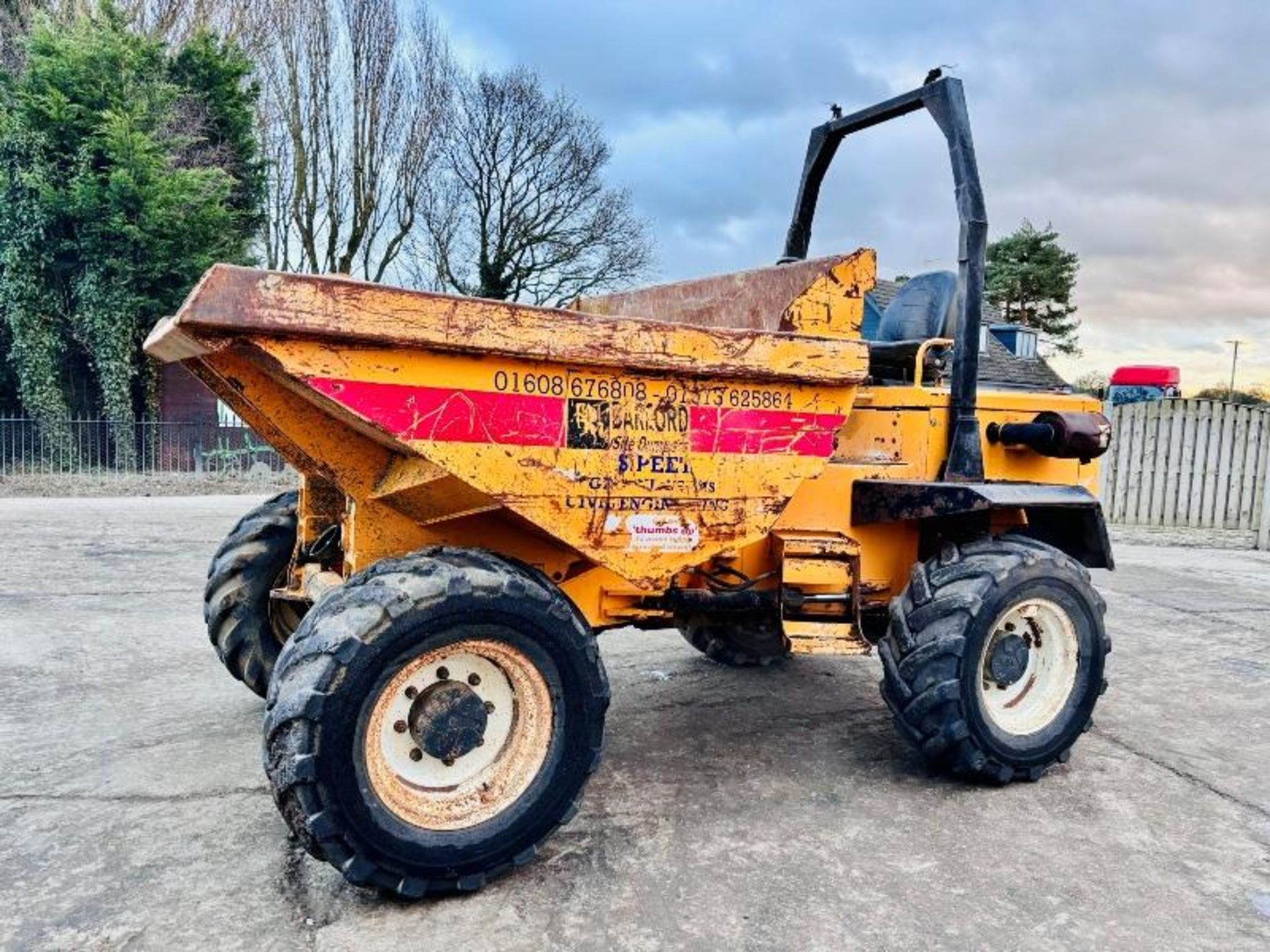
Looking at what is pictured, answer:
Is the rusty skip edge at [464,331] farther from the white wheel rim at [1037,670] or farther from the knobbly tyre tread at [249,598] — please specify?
the white wheel rim at [1037,670]

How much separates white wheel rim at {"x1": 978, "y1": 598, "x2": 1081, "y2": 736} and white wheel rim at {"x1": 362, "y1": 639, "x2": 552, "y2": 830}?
6.02ft

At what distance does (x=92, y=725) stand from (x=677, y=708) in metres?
2.50

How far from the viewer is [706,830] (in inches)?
124

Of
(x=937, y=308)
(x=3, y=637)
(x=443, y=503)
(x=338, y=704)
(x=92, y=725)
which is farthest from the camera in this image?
(x=3, y=637)

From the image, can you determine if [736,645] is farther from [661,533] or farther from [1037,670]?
[661,533]

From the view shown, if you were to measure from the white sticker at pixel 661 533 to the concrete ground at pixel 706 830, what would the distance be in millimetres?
914

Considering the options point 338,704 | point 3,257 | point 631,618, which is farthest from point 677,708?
point 3,257

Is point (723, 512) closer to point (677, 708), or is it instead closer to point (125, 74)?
point (677, 708)

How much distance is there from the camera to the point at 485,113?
25859 millimetres

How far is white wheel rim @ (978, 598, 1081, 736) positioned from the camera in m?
Answer: 3.72

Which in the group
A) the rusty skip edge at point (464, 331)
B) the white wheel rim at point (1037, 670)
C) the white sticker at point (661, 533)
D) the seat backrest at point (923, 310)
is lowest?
the white wheel rim at point (1037, 670)

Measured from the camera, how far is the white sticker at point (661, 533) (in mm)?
3112

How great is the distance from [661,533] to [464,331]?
3.10 feet

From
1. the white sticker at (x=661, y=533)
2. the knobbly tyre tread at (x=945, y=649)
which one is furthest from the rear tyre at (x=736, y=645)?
the white sticker at (x=661, y=533)
